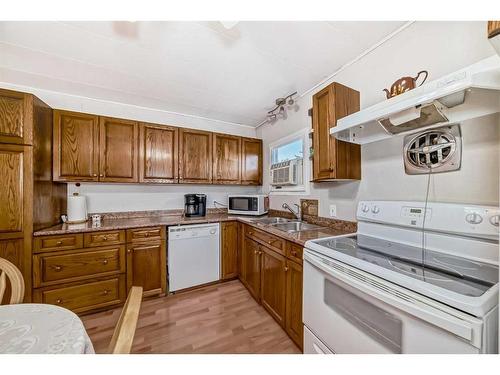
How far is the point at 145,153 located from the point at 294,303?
229 centimetres

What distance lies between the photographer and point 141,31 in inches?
52.5

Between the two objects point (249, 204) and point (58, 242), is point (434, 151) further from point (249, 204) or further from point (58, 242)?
point (58, 242)

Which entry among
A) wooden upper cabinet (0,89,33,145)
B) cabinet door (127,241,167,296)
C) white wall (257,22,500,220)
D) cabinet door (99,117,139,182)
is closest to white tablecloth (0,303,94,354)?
cabinet door (127,241,167,296)

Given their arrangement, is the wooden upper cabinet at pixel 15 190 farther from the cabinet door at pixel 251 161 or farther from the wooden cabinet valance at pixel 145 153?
the cabinet door at pixel 251 161

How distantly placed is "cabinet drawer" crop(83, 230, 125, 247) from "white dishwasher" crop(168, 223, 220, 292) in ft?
1.57

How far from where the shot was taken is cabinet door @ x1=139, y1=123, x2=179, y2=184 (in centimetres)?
238

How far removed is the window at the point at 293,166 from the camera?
2289 mm

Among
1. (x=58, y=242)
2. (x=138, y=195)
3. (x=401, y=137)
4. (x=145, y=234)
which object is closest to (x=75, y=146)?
(x=138, y=195)

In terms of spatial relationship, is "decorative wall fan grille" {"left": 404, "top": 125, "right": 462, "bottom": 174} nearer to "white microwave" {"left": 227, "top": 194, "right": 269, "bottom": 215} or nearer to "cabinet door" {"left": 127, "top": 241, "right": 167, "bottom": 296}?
"white microwave" {"left": 227, "top": 194, "right": 269, "bottom": 215}

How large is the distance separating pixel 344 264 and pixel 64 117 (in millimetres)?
2869

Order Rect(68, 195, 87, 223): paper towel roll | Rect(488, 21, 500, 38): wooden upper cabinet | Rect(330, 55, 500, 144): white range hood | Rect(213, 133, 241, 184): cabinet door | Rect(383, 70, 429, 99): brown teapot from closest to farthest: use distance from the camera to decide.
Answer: Rect(488, 21, 500, 38): wooden upper cabinet → Rect(330, 55, 500, 144): white range hood → Rect(383, 70, 429, 99): brown teapot → Rect(68, 195, 87, 223): paper towel roll → Rect(213, 133, 241, 184): cabinet door

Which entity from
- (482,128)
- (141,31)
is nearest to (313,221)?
(482,128)

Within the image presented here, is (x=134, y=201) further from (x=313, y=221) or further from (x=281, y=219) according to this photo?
(x=313, y=221)

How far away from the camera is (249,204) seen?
2.73m
